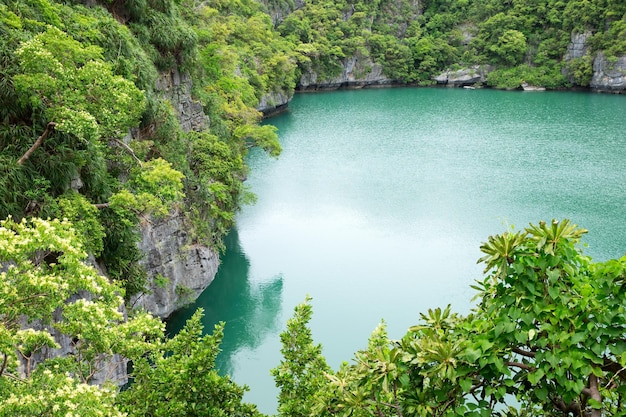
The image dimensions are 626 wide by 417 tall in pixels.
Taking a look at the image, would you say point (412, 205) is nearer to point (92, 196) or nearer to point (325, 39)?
point (92, 196)

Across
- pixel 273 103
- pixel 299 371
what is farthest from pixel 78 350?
pixel 273 103

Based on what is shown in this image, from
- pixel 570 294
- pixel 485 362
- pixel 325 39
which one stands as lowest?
pixel 325 39

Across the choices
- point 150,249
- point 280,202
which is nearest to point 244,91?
point 280,202

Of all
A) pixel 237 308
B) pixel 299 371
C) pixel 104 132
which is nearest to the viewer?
pixel 299 371

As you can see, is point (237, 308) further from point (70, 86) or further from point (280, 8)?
point (280, 8)

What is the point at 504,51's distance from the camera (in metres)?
48.0

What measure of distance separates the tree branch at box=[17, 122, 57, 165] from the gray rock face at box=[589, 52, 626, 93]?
4573 cm

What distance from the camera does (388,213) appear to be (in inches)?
747

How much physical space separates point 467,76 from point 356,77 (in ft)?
36.3

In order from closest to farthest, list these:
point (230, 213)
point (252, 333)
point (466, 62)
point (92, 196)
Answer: point (92, 196), point (252, 333), point (230, 213), point (466, 62)

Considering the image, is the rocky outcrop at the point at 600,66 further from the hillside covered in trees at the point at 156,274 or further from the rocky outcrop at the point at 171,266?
the rocky outcrop at the point at 171,266

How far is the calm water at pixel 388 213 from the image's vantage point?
42.1 ft

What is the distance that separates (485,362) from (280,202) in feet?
55.8

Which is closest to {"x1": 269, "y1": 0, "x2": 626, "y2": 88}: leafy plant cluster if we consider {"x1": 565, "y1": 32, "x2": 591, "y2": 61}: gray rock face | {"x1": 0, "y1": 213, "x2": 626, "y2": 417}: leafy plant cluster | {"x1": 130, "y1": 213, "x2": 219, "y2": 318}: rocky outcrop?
{"x1": 565, "y1": 32, "x2": 591, "y2": 61}: gray rock face
